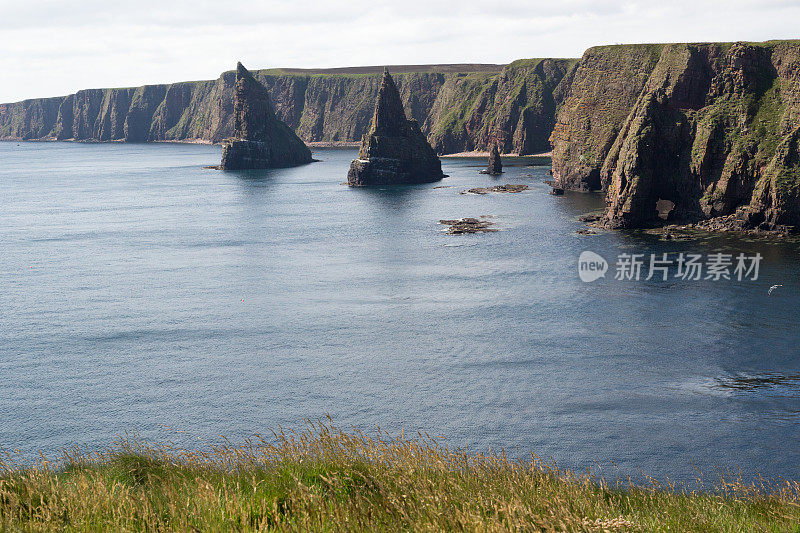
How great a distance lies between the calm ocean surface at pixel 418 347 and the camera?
148ft

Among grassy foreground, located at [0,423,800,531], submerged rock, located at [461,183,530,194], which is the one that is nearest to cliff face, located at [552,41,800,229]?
submerged rock, located at [461,183,530,194]

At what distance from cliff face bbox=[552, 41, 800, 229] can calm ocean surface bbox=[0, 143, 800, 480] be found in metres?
11.3

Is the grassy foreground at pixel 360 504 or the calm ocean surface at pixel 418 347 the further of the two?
the calm ocean surface at pixel 418 347

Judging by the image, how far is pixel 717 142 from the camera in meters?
112

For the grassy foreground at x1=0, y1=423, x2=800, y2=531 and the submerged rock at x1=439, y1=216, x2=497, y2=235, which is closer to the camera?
the grassy foreground at x1=0, y1=423, x2=800, y2=531

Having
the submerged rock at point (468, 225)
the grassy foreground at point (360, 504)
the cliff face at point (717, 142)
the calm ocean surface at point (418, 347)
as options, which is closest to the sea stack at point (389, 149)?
the submerged rock at point (468, 225)

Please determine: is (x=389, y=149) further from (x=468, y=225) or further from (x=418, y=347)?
(x=418, y=347)

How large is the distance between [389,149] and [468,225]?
7405 centimetres

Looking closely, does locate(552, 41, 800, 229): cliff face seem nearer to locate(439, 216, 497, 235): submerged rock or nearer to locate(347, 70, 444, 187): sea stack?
locate(439, 216, 497, 235): submerged rock

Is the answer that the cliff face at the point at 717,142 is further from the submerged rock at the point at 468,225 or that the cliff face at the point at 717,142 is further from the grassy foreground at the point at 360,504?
the grassy foreground at the point at 360,504

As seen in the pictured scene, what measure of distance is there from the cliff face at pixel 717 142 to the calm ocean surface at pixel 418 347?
1130 centimetres

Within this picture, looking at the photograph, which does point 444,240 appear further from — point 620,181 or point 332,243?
point 620,181

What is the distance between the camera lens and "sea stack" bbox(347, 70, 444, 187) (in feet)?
608

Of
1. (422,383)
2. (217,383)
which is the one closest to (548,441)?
(422,383)
